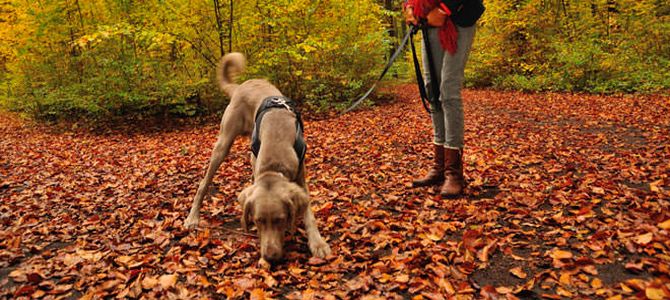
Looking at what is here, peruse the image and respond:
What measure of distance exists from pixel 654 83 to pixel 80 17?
18.0 meters

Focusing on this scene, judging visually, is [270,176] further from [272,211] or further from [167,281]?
[167,281]

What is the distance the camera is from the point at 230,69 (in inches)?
189

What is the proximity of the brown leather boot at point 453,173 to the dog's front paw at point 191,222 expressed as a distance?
270 centimetres

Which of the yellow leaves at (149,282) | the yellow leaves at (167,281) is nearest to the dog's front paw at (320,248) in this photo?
the yellow leaves at (167,281)

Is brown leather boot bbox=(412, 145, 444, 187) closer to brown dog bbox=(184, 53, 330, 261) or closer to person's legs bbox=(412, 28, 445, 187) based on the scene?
person's legs bbox=(412, 28, 445, 187)

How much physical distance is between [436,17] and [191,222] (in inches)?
132

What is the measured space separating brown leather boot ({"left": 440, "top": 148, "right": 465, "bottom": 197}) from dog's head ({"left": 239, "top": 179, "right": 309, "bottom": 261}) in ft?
6.21

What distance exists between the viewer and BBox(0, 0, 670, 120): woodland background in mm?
10570

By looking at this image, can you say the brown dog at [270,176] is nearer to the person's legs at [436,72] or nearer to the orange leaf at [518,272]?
the orange leaf at [518,272]

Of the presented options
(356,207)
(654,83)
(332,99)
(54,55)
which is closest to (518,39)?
(654,83)

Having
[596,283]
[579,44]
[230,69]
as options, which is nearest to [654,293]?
[596,283]

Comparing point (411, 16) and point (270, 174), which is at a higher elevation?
point (411, 16)

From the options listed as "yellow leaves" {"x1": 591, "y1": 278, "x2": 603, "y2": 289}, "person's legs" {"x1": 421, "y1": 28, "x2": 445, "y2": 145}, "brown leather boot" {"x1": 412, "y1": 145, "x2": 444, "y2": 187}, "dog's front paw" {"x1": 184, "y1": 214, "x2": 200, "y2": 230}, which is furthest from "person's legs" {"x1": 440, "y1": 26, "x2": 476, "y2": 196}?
"dog's front paw" {"x1": 184, "y1": 214, "x2": 200, "y2": 230}

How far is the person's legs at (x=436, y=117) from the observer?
397cm
